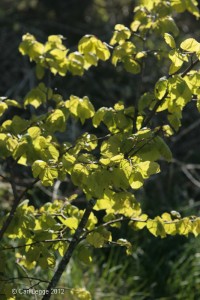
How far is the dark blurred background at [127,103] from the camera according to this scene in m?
4.01

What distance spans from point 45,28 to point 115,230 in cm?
297

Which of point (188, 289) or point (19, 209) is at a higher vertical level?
point (19, 209)

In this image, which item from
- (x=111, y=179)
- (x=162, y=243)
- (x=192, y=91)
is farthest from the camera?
(x=162, y=243)

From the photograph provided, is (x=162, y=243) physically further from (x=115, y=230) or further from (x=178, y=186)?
(x=178, y=186)

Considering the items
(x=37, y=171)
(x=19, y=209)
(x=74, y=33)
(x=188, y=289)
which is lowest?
(x=188, y=289)

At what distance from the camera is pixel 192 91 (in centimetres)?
201

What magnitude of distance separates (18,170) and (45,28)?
6.44ft

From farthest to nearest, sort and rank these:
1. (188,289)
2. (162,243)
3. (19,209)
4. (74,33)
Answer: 1. (74,33)
2. (162,243)
3. (188,289)
4. (19,209)

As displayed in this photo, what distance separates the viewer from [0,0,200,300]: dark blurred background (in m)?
4.01

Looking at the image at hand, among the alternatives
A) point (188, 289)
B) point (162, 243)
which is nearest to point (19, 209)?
point (188, 289)

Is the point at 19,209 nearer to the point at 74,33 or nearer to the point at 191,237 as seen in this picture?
the point at 191,237

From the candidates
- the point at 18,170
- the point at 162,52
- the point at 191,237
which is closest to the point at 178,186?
the point at 191,237

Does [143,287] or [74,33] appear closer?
[143,287]

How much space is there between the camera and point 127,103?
6.34 meters
